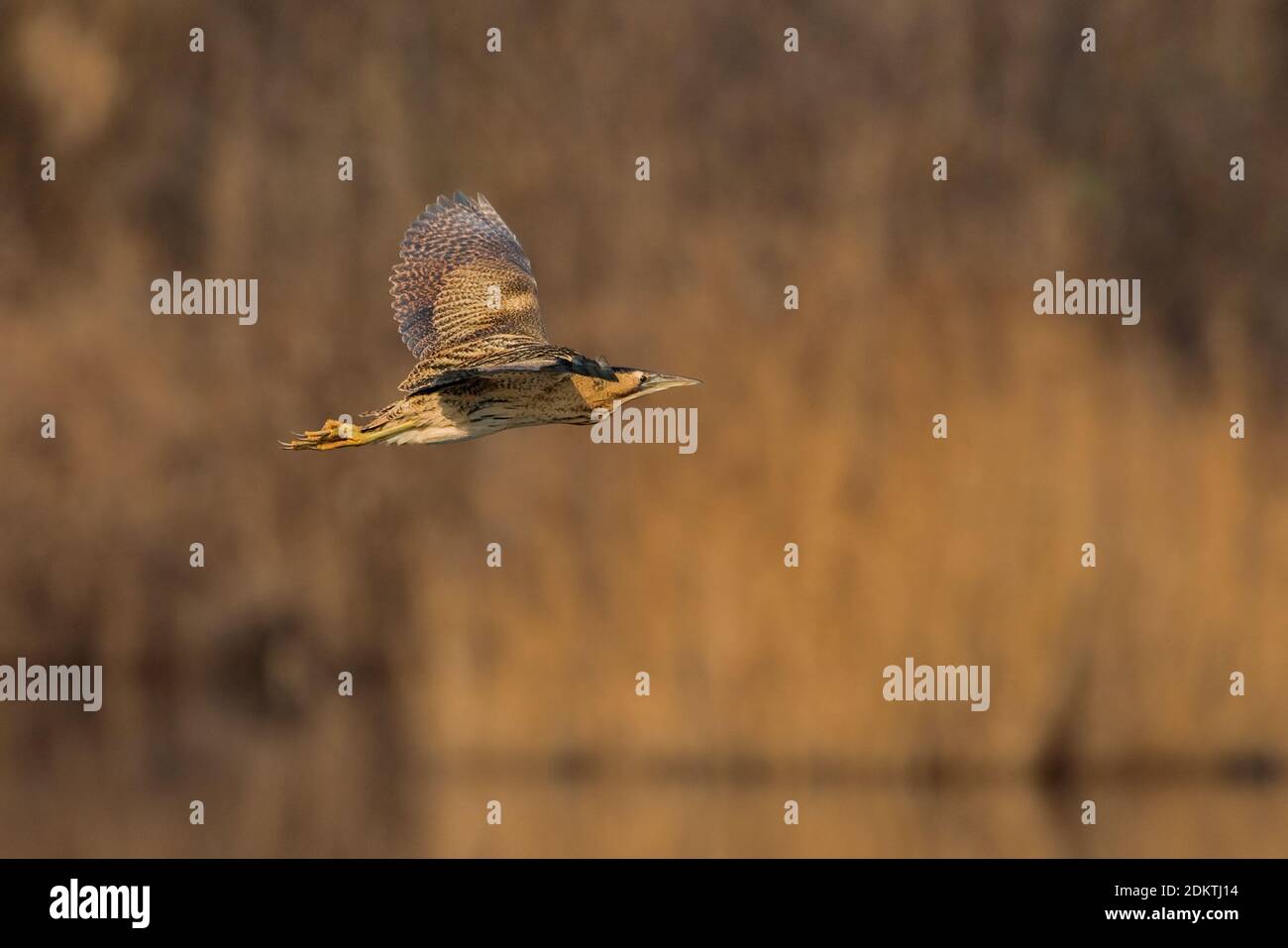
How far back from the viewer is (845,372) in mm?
11203

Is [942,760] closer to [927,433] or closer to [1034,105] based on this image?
[927,433]

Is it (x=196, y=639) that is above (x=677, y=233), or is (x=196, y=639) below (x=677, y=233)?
below

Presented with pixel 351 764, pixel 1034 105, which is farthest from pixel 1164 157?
pixel 351 764

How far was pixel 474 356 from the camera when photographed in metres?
6.20

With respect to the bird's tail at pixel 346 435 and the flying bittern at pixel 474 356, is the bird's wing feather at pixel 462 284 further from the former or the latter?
the bird's tail at pixel 346 435

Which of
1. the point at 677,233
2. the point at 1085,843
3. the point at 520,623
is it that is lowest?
the point at 1085,843

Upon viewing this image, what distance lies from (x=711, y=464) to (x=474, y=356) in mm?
4986

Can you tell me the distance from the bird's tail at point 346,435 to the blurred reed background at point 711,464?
4270 mm

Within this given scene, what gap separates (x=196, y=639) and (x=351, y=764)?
135 centimetres

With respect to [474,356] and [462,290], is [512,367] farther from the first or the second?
[462,290]

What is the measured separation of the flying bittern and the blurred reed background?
3.36m

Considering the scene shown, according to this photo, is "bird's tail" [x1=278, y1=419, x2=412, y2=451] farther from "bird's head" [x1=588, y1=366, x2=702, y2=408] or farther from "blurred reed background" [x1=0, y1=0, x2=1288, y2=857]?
"blurred reed background" [x1=0, y1=0, x2=1288, y2=857]

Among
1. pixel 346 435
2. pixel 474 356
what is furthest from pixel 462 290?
pixel 346 435

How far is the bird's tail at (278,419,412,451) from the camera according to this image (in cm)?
582
